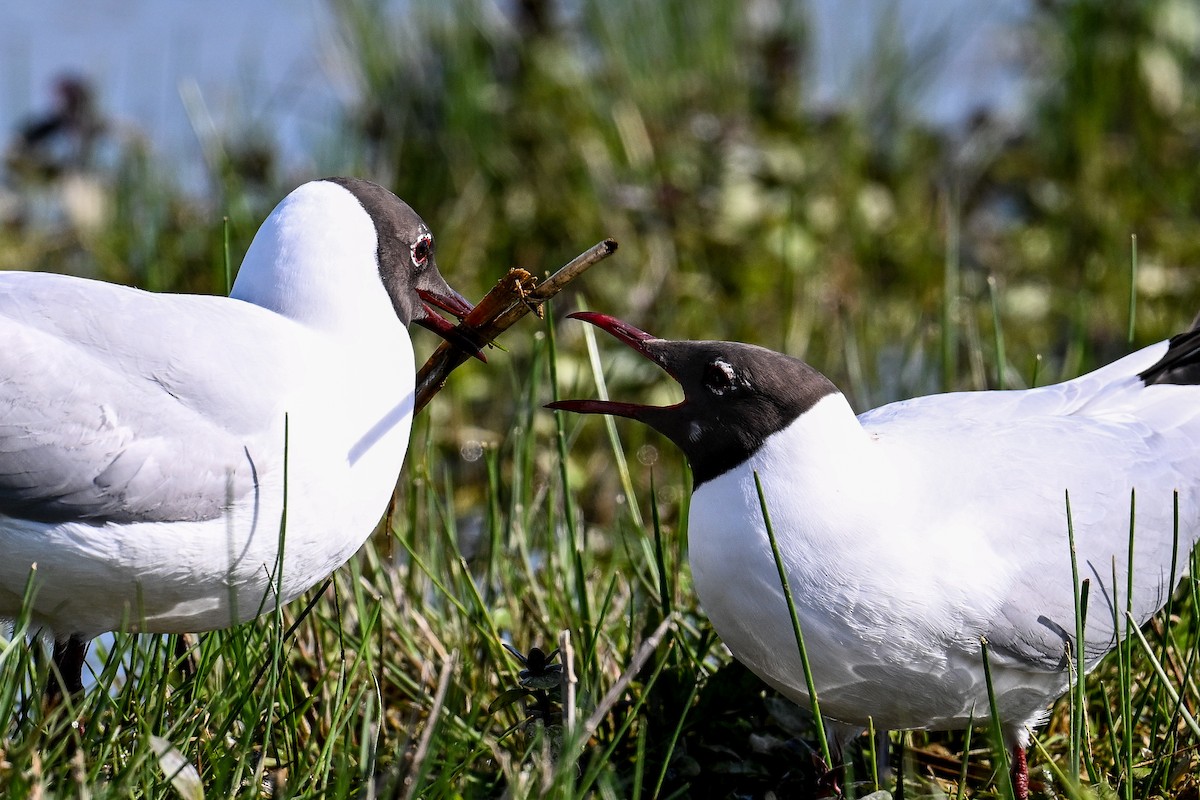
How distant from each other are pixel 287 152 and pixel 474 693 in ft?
14.6

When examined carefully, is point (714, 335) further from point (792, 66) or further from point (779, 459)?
point (779, 459)

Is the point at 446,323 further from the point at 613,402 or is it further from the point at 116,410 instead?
the point at 116,410

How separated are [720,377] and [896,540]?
1.37 feet

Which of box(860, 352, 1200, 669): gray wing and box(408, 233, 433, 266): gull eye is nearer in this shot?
box(860, 352, 1200, 669): gray wing

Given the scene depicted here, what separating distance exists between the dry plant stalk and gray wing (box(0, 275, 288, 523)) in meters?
0.45

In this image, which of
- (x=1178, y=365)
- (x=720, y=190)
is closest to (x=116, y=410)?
(x=1178, y=365)

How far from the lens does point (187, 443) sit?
2.44 meters

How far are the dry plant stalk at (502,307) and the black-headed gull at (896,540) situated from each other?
149 mm

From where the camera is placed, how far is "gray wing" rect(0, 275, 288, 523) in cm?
239

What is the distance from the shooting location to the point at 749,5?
690 cm

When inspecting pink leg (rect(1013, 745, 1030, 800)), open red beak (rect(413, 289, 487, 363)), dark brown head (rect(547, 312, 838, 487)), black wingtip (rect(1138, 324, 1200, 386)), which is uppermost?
open red beak (rect(413, 289, 487, 363))

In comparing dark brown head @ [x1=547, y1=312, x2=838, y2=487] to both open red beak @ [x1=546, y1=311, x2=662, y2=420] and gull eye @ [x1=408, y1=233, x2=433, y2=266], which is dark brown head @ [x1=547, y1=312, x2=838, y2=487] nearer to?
open red beak @ [x1=546, y1=311, x2=662, y2=420]

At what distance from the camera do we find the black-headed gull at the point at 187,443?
2396 mm

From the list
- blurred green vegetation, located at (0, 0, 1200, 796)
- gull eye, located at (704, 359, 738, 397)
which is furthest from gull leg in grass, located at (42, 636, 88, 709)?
blurred green vegetation, located at (0, 0, 1200, 796)
